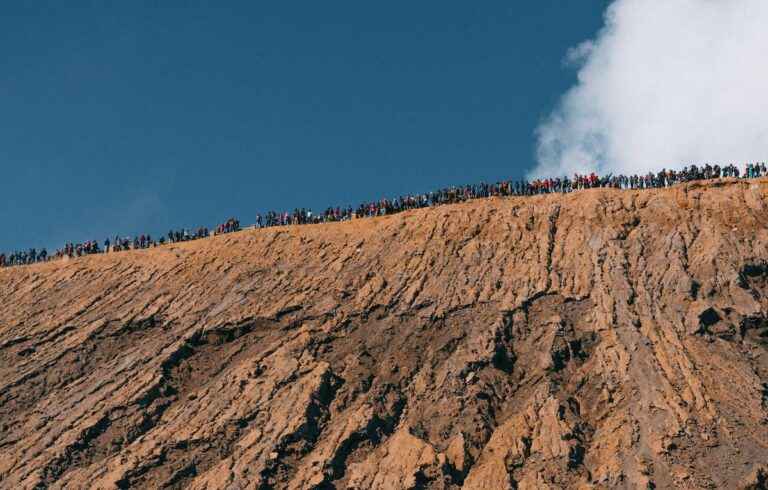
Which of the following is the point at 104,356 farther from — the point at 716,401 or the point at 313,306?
the point at 716,401

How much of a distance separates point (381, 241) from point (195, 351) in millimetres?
9901

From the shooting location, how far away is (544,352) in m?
44.6

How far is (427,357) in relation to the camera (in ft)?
151

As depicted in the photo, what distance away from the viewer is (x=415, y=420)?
42.8m

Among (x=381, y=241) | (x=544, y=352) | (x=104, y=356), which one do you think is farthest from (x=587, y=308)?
(x=104, y=356)

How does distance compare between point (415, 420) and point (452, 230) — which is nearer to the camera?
point (415, 420)

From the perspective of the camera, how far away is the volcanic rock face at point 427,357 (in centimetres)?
4044

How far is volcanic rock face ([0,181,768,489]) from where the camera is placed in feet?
133

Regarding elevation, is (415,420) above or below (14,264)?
below

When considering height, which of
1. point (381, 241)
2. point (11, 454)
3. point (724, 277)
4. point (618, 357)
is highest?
point (381, 241)

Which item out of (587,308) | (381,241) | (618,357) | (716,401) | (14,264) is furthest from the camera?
(14,264)

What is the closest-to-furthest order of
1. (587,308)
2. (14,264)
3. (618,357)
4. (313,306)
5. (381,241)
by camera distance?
1. (618,357)
2. (587,308)
3. (313,306)
4. (381,241)
5. (14,264)

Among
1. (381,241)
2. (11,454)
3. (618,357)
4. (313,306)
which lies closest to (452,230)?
(381,241)

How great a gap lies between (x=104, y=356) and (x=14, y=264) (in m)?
16.3
